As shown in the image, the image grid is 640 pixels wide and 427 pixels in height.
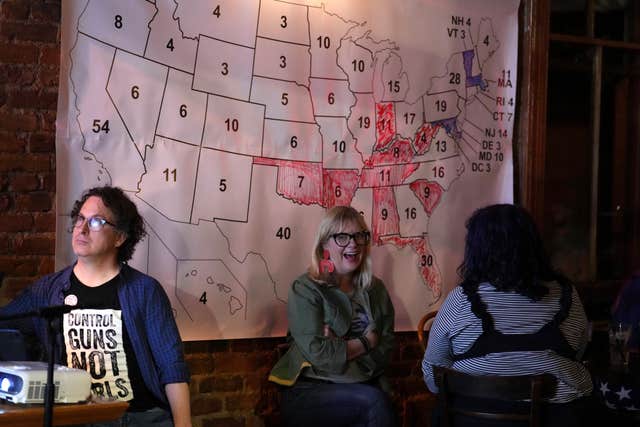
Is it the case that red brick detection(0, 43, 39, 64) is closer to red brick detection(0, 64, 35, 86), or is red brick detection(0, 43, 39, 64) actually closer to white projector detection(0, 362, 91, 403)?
red brick detection(0, 64, 35, 86)

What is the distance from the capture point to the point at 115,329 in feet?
9.83

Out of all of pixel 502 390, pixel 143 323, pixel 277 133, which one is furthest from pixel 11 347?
pixel 502 390

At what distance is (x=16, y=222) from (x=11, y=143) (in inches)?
11.9

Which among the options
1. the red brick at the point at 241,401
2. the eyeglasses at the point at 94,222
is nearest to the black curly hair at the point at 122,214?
the eyeglasses at the point at 94,222

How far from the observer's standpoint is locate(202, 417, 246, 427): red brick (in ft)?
12.7

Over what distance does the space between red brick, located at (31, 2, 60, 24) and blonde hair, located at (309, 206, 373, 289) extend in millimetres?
1361

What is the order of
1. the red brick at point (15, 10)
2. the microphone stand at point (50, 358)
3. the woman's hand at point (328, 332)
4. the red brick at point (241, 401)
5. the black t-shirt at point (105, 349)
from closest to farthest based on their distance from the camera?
the microphone stand at point (50, 358) → the black t-shirt at point (105, 349) → the red brick at point (15, 10) → the woman's hand at point (328, 332) → the red brick at point (241, 401)

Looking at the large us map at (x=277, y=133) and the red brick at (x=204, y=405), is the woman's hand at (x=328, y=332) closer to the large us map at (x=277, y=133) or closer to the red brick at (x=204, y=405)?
the large us map at (x=277, y=133)

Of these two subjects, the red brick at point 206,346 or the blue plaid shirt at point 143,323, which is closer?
the blue plaid shirt at point 143,323

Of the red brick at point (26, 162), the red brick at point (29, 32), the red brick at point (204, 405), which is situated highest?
the red brick at point (29, 32)

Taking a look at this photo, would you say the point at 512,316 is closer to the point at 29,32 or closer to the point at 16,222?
the point at 16,222

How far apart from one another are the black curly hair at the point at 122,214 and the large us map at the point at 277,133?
1.01 feet

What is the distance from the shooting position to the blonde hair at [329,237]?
149 inches

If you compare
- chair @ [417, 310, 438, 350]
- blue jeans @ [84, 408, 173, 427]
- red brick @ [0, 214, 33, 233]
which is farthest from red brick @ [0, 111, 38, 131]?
chair @ [417, 310, 438, 350]
